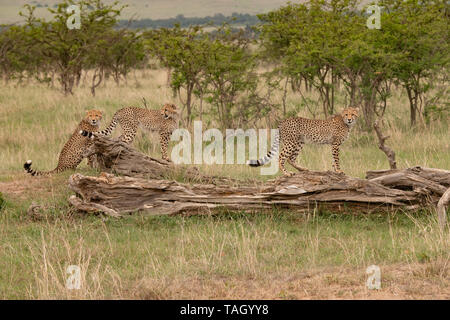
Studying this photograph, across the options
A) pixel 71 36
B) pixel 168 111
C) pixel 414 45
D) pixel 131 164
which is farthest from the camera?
pixel 71 36

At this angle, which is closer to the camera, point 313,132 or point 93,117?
point 93,117

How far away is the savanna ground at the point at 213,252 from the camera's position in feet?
13.9

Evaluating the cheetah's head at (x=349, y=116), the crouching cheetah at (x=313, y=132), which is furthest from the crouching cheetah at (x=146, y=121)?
the cheetah's head at (x=349, y=116)

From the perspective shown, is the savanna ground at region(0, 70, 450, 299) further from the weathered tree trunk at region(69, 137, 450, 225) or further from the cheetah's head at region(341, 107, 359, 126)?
the cheetah's head at region(341, 107, 359, 126)

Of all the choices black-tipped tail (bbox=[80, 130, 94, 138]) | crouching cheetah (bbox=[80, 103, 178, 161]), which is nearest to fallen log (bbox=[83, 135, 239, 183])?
black-tipped tail (bbox=[80, 130, 94, 138])

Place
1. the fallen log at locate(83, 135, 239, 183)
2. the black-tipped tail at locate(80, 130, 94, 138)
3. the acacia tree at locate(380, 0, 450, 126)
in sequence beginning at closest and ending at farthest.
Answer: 1. the fallen log at locate(83, 135, 239, 183)
2. the black-tipped tail at locate(80, 130, 94, 138)
3. the acacia tree at locate(380, 0, 450, 126)

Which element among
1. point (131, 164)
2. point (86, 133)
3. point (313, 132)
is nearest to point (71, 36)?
point (313, 132)

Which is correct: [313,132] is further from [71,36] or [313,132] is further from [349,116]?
[71,36]

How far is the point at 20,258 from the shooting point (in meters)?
5.14

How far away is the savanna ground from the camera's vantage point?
4.22 meters

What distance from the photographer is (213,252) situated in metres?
5.06
